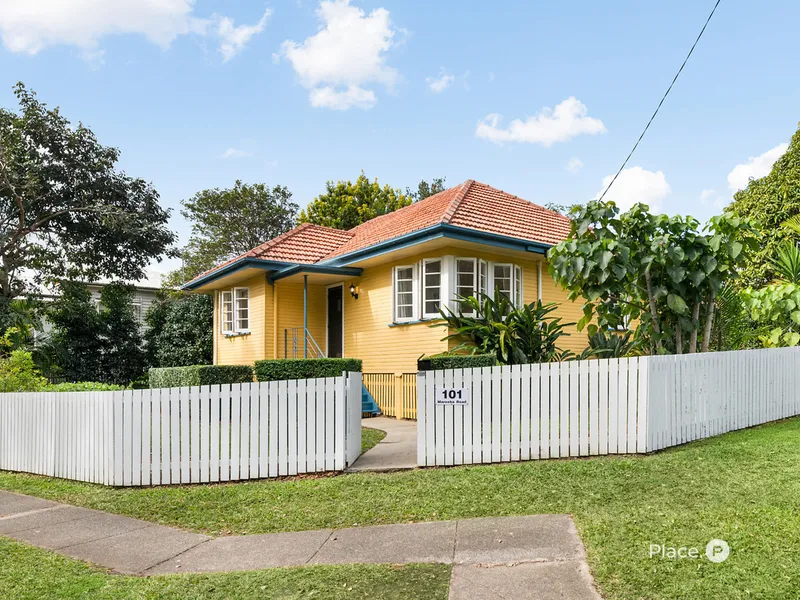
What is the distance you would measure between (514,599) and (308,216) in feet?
104

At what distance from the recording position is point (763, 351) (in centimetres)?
1034

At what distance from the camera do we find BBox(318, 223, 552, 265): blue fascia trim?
12.9 meters

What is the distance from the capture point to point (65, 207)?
25078 mm

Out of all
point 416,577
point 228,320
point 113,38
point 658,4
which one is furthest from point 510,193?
point 416,577

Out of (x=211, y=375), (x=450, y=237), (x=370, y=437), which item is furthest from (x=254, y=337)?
(x=370, y=437)

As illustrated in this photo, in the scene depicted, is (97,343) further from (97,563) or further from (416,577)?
(416,577)

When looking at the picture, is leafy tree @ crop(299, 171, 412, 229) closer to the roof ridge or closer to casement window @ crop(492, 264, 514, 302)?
the roof ridge

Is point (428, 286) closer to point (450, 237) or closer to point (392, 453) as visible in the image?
point (450, 237)

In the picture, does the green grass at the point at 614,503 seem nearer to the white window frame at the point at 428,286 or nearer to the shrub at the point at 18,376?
the shrub at the point at 18,376

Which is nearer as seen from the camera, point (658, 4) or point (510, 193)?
point (658, 4)

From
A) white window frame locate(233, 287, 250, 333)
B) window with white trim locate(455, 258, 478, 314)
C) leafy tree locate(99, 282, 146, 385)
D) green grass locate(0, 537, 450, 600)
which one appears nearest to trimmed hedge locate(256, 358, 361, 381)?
window with white trim locate(455, 258, 478, 314)

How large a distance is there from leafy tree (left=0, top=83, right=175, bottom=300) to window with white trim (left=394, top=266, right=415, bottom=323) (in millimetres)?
14382

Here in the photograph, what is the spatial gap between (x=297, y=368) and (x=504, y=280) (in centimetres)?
524

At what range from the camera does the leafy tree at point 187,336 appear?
78.8 feet
